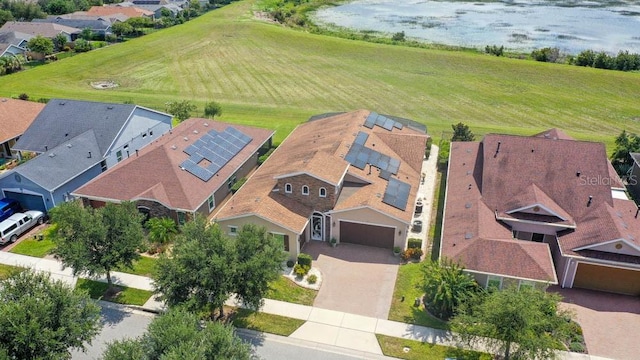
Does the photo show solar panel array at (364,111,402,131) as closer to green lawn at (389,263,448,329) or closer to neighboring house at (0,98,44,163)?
green lawn at (389,263,448,329)

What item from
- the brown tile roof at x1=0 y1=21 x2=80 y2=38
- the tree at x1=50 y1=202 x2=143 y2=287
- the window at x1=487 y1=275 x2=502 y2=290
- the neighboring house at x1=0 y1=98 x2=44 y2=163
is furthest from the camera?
the brown tile roof at x1=0 y1=21 x2=80 y2=38

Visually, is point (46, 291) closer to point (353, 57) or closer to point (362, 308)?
point (362, 308)

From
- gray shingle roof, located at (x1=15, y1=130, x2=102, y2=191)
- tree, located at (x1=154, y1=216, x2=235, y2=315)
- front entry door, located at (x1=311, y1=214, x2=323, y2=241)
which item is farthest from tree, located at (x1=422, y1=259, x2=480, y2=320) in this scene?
gray shingle roof, located at (x1=15, y1=130, x2=102, y2=191)

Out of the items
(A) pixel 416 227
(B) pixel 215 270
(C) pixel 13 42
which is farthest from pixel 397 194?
(C) pixel 13 42

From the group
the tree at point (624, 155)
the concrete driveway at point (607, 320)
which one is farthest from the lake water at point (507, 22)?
the concrete driveway at point (607, 320)

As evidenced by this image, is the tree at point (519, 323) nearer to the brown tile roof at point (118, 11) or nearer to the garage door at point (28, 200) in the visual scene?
the garage door at point (28, 200)

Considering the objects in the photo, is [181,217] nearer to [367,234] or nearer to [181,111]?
[367,234]

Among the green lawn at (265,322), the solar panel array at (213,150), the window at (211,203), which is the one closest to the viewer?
the green lawn at (265,322)
